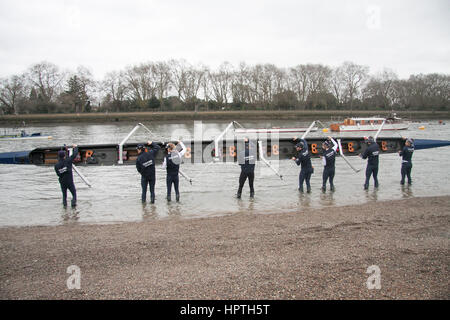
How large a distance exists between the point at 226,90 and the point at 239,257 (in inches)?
3952

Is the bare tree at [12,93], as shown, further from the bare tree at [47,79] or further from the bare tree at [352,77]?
the bare tree at [352,77]

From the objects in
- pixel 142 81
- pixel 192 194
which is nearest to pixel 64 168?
pixel 192 194

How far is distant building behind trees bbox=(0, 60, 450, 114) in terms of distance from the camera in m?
85.8

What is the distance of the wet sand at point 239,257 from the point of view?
4.40 metres

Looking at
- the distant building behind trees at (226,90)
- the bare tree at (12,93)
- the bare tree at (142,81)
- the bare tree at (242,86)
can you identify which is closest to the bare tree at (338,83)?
the distant building behind trees at (226,90)

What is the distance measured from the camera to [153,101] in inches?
3258

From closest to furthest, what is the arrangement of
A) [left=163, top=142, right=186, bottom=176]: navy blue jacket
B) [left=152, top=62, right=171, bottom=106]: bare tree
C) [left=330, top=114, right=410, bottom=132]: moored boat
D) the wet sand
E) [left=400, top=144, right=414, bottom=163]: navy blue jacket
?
the wet sand < [left=163, top=142, right=186, bottom=176]: navy blue jacket < [left=400, top=144, right=414, bottom=163]: navy blue jacket < [left=330, top=114, right=410, bottom=132]: moored boat < [left=152, top=62, right=171, bottom=106]: bare tree

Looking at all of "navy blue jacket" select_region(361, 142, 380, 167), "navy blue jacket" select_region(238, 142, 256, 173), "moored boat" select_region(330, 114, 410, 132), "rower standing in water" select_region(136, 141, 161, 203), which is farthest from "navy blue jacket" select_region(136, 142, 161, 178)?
"moored boat" select_region(330, 114, 410, 132)

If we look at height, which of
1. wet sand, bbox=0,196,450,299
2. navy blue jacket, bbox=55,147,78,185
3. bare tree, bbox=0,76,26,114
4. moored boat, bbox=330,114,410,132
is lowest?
wet sand, bbox=0,196,450,299

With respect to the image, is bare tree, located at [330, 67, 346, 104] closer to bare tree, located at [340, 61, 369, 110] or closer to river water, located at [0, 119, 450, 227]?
bare tree, located at [340, 61, 369, 110]

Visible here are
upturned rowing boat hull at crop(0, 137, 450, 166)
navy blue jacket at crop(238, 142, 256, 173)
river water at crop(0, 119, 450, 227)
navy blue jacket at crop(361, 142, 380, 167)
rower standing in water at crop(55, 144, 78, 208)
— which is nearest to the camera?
river water at crop(0, 119, 450, 227)

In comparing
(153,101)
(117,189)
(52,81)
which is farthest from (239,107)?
(117,189)

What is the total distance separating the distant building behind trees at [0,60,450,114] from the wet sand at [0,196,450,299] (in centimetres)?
7990

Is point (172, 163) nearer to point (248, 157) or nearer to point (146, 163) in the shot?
point (146, 163)
